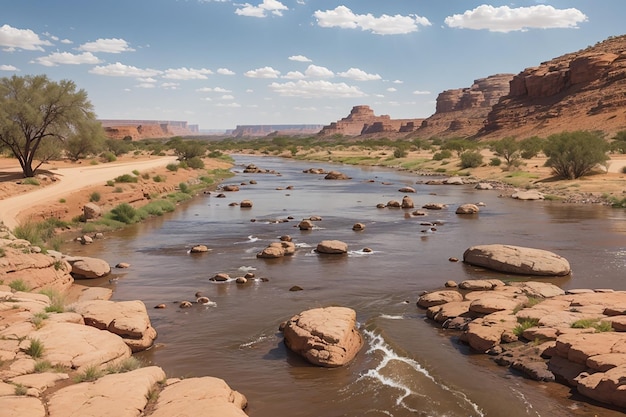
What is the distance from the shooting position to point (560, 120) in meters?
84.3

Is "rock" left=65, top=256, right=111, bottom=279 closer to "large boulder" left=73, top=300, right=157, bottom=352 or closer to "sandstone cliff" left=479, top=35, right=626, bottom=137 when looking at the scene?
"large boulder" left=73, top=300, right=157, bottom=352

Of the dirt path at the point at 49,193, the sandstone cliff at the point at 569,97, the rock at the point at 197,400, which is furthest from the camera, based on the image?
the sandstone cliff at the point at 569,97

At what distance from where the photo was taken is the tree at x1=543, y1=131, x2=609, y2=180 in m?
37.0

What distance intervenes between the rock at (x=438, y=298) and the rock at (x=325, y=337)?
9.08ft

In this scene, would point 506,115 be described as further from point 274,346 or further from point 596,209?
point 274,346

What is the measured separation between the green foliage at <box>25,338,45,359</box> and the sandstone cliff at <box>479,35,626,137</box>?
75972 mm

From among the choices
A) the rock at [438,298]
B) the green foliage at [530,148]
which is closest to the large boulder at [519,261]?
the rock at [438,298]

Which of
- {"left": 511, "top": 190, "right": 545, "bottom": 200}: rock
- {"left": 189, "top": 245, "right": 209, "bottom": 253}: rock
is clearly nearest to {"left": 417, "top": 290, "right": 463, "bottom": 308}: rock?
{"left": 189, "top": 245, "right": 209, "bottom": 253}: rock

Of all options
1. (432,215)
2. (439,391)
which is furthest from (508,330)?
(432,215)

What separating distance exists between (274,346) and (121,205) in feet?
60.1

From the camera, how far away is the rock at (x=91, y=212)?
2494 centimetres

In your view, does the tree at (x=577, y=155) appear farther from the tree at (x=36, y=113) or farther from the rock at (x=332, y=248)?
the tree at (x=36, y=113)

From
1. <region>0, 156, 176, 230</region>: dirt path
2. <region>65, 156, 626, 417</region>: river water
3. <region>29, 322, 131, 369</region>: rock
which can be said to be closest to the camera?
<region>29, 322, 131, 369</region>: rock

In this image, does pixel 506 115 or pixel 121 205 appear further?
pixel 506 115
